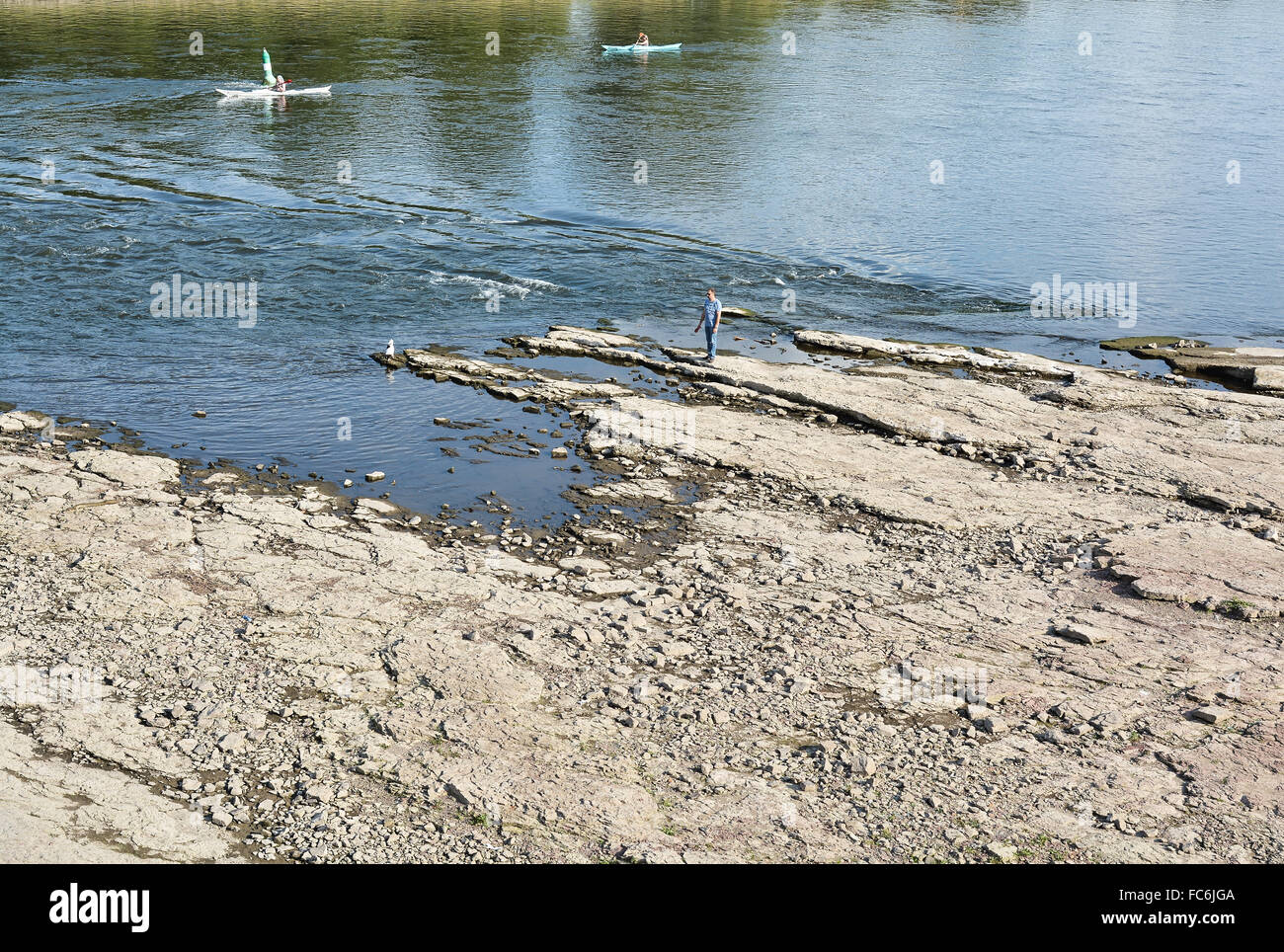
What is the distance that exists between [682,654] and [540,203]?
29.6 metres

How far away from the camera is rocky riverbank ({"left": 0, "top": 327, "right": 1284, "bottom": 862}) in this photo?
11.4 meters

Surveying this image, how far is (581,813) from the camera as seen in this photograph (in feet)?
37.8

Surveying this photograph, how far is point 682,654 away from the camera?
46.8ft

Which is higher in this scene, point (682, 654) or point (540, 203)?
point (540, 203)

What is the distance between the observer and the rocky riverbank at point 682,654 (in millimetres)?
11425

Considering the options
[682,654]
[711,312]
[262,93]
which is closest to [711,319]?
[711,312]

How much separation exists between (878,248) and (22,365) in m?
24.7

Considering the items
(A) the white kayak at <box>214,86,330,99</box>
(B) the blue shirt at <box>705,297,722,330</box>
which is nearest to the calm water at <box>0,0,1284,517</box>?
(A) the white kayak at <box>214,86,330,99</box>

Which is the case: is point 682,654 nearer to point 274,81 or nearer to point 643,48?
point 274,81

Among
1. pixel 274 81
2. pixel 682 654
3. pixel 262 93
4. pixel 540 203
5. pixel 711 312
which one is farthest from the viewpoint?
pixel 274 81

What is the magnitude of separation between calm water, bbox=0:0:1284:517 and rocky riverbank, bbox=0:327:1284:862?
2.90 meters

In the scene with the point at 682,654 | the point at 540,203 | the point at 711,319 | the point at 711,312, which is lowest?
the point at 682,654

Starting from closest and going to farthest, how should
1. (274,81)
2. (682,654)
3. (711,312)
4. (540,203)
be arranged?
(682,654), (711,312), (540,203), (274,81)

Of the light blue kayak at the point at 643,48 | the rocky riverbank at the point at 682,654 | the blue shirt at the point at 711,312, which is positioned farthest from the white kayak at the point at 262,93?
the rocky riverbank at the point at 682,654
